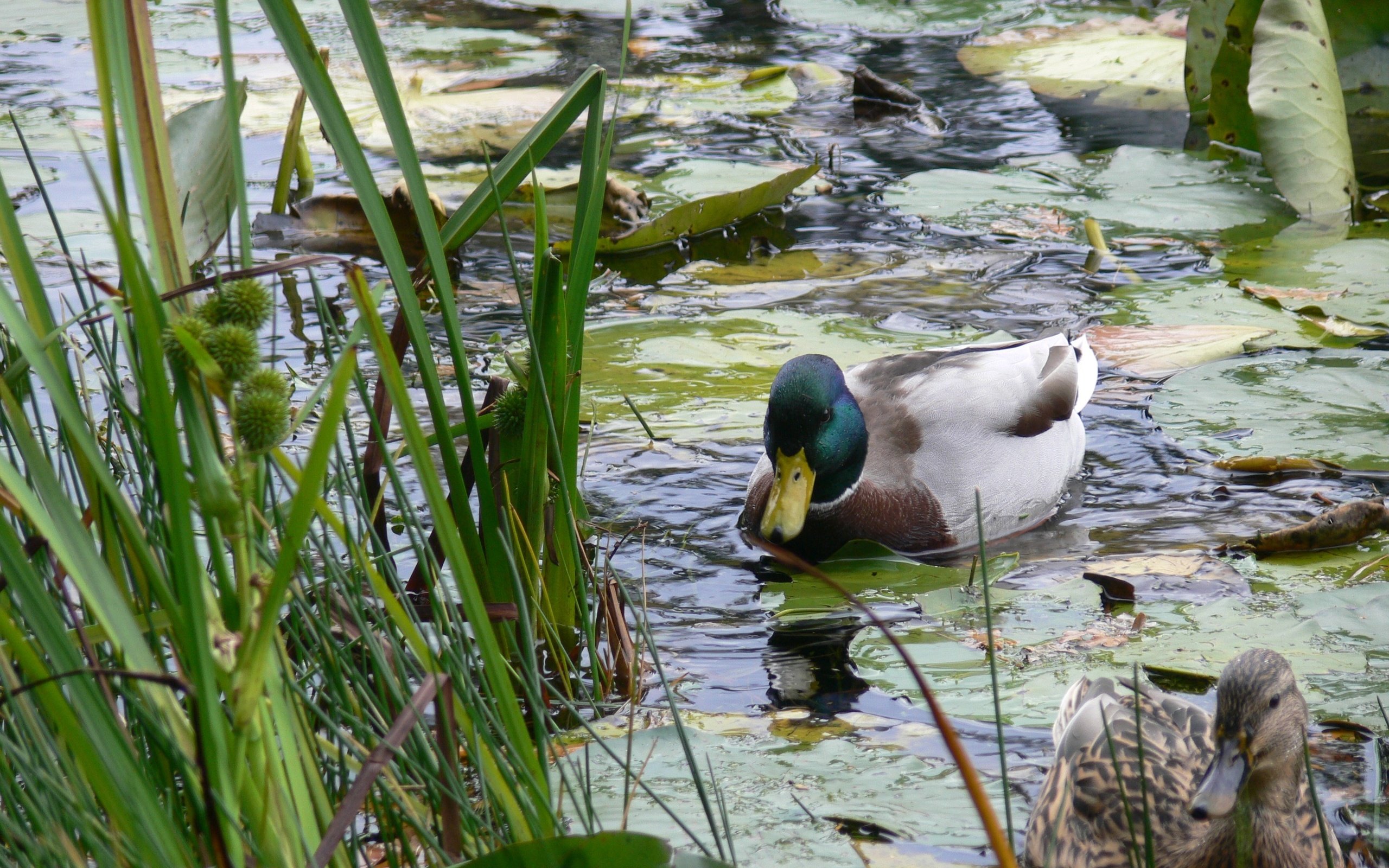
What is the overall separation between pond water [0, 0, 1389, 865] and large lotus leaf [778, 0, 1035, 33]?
33 mm

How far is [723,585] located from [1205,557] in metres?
1.19

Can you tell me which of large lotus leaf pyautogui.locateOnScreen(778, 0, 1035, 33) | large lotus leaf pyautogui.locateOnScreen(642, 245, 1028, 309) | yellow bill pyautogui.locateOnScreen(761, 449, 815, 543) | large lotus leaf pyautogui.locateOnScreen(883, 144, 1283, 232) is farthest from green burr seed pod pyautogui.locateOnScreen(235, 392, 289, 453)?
large lotus leaf pyautogui.locateOnScreen(778, 0, 1035, 33)

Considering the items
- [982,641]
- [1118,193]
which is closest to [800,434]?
[982,641]

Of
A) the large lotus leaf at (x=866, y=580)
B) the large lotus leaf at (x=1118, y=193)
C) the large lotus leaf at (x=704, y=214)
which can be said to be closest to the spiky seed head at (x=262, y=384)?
the large lotus leaf at (x=866, y=580)

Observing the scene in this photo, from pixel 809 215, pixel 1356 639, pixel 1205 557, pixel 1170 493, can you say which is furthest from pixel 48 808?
pixel 809 215

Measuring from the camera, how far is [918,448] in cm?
400

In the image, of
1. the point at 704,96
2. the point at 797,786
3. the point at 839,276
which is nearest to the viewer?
the point at 797,786

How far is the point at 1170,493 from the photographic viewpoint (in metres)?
3.75

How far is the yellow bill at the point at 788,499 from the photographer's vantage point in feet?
11.7

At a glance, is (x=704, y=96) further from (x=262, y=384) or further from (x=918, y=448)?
(x=262, y=384)

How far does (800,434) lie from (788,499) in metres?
0.19

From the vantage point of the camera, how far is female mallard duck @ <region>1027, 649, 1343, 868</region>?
2.09 m

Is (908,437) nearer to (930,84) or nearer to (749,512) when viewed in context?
(749,512)

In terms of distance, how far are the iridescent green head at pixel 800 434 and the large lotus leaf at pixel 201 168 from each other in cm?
155
